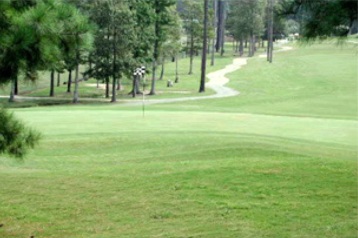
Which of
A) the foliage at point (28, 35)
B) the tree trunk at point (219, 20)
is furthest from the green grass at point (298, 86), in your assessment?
the foliage at point (28, 35)

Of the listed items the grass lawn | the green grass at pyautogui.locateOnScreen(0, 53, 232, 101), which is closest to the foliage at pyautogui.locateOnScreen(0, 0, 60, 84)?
the grass lawn

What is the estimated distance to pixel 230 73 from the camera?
2606 inches

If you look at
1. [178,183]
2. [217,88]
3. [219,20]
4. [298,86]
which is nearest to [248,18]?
[219,20]

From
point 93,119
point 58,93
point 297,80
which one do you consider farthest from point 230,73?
point 93,119

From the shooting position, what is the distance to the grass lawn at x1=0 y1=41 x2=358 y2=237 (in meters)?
7.52

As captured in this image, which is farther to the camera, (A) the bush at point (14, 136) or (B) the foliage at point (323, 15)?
(A) the bush at point (14, 136)

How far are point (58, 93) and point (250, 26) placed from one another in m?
38.4

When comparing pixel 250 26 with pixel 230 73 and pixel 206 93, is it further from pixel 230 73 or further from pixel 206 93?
pixel 206 93

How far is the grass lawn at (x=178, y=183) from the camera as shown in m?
7.52

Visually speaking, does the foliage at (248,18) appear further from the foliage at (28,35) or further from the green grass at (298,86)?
the foliage at (28,35)

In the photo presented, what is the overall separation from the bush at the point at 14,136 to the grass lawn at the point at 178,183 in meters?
1.05

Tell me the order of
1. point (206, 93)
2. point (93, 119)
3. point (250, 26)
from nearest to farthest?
point (93, 119), point (206, 93), point (250, 26)

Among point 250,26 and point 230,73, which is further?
point 250,26

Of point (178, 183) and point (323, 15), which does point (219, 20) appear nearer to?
point (178, 183)
